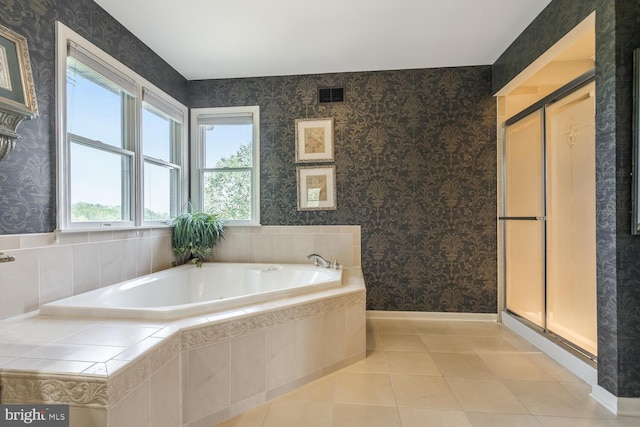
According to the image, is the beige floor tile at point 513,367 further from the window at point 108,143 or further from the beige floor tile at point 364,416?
the window at point 108,143

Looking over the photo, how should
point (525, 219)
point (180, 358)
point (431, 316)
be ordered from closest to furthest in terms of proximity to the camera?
1. point (180, 358)
2. point (525, 219)
3. point (431, 316)

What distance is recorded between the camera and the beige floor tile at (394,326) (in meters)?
2.66

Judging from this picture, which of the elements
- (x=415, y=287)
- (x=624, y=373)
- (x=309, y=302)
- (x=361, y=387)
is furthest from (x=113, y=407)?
(x=415, y=287)

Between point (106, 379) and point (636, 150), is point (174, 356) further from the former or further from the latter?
point (636, 150)

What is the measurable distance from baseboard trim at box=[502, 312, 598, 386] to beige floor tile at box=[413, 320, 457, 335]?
0.54 metres

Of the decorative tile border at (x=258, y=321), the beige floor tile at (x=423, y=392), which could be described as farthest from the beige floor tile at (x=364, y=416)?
the decorative tile border at (x=258, y=321)

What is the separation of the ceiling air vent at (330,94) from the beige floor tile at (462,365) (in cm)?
248

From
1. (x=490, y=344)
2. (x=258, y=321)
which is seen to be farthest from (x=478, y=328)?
(x=258, y=321)

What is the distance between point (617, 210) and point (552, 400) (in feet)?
3.62

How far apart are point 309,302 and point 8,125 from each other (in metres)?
1.64

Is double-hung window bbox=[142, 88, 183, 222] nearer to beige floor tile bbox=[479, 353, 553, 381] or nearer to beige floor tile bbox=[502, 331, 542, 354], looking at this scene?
beige floor tile bbox=[479, 353, 553, 381]

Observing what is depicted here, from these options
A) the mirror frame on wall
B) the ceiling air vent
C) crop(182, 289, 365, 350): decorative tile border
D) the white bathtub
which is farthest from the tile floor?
the ceiling air vent

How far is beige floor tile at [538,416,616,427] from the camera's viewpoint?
1.46 m

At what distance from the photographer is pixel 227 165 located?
10.3 feet
